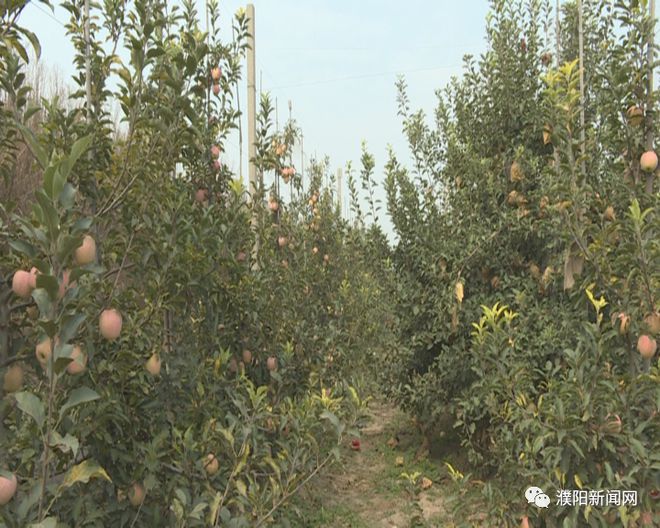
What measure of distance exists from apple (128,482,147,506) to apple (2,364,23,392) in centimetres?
60

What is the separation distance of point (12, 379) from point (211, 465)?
830 millimetres

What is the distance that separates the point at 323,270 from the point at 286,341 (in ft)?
6.18

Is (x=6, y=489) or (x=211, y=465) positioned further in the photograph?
(x=211, y=465)

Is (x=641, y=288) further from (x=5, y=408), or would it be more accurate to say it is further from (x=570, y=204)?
(x=5, y=408)

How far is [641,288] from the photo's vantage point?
225 centimetres

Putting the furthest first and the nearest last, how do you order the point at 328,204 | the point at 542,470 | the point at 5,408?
the point at 328,204 → the point at 542,470 → the point at 5,408

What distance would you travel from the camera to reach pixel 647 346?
2.21 meters

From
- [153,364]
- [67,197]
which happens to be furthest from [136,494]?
[67,197]

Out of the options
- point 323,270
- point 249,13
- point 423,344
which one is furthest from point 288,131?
point 423,344

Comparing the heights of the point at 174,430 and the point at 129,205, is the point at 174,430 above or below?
below

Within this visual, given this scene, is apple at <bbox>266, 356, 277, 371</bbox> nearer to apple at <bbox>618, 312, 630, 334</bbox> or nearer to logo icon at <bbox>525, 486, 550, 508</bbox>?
logo icon at <bbox>525, 486, 550, 508</bbox>

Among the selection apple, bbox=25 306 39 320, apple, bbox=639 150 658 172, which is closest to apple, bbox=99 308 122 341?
apple, bbox=25 306 39 320

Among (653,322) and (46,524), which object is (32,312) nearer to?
(46,524)

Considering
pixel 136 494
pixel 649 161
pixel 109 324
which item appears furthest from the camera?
pixel 649 161
